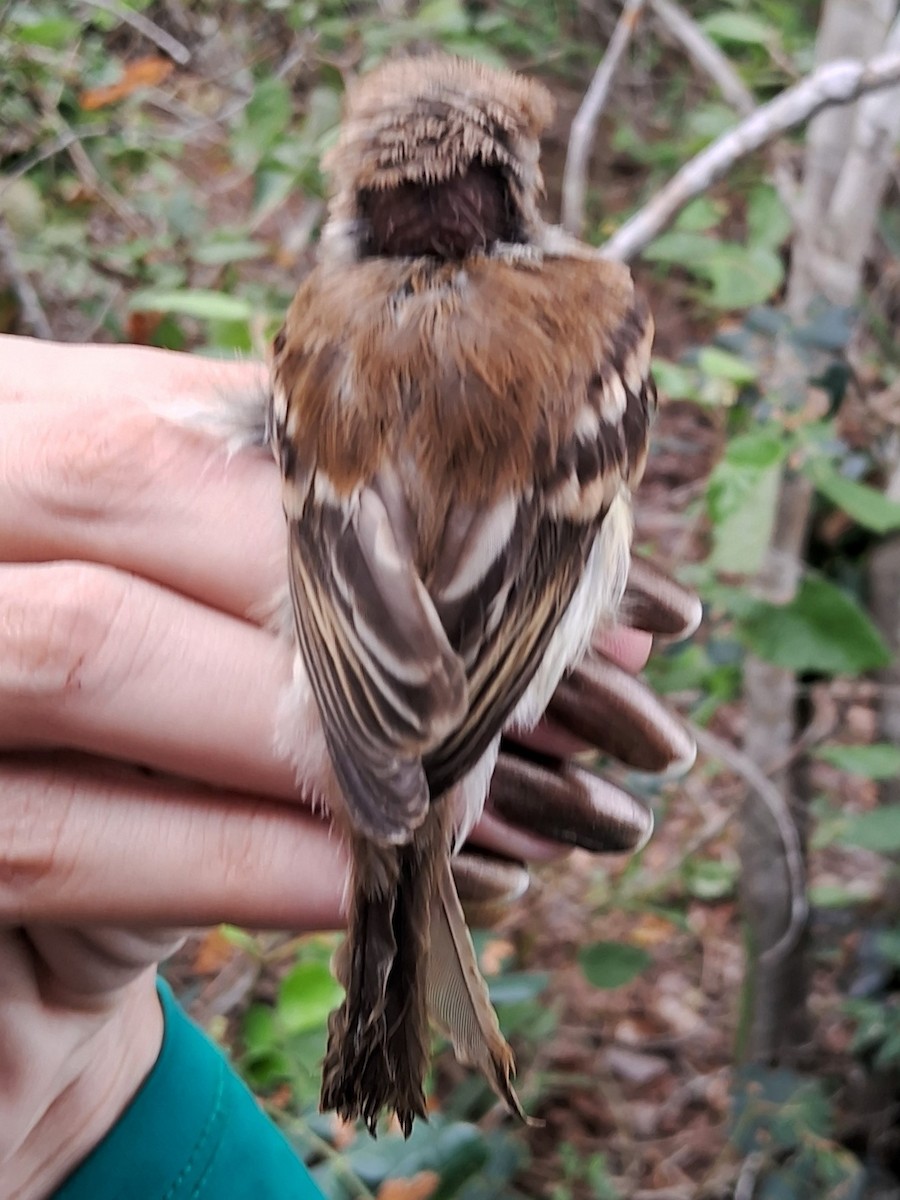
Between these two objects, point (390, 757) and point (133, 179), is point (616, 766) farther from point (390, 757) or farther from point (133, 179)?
point (133, 179)

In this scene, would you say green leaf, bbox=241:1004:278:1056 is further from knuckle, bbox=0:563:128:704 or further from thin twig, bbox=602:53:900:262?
thin twig, bbox=602:53:900:262

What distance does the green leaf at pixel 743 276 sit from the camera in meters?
1.62

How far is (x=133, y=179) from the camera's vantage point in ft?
8.08

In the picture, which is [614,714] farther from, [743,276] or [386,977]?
[743,276]

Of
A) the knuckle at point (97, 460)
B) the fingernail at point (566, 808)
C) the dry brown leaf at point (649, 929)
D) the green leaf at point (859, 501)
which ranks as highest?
the knuckle at point (97, 460)

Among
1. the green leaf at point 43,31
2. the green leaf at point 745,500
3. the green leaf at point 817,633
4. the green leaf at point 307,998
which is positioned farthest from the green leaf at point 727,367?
the green leaf at point 43,31

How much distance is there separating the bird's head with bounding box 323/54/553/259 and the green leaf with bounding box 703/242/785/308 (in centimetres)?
67

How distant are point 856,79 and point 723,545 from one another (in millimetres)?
671

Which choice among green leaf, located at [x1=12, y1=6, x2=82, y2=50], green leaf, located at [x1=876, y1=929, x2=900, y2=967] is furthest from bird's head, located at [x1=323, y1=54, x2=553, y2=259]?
green leaf, located at [x1=876, y1=929, x2=900, y2=967]

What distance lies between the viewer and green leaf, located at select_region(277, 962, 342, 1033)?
1.27 metres

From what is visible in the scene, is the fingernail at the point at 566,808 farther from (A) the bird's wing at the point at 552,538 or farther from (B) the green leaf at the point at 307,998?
(B) the green leaf at the point at 307,998

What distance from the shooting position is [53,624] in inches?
28.1

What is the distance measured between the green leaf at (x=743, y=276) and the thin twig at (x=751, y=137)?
7.4 inches

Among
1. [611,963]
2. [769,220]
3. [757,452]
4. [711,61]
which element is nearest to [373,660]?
[757,452]
